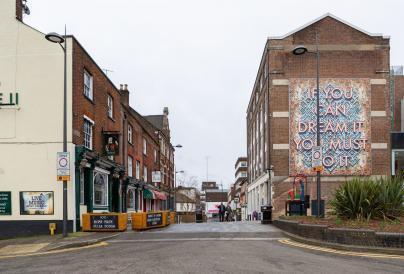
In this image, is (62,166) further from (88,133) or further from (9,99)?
(88,133)

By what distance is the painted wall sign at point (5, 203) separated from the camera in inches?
771

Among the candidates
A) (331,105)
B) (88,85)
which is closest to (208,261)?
(88,85)

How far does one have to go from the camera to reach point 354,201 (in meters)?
14.6

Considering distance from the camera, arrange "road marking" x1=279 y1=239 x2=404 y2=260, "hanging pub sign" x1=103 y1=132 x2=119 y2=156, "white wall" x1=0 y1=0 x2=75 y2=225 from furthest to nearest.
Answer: "hanging pub sign" x1=103 y1=132 x2=119 y2=156 → "white wall" x1=0 y1=0 x2=75 y2=225 → "road marking" x1=279 y1=239 x2=404 y2=260

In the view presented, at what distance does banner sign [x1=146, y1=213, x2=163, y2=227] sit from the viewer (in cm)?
2162

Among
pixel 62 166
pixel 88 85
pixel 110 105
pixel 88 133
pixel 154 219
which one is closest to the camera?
pixel 62 166

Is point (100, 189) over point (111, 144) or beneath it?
beneath

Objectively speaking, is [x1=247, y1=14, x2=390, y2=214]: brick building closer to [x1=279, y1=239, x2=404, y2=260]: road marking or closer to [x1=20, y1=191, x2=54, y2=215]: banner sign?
[x1=20, y1=191, x2=54, y2=215]: banner sign

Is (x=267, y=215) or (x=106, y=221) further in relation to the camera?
(x=267, y=215)

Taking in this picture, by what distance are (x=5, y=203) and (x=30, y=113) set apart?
4.11 metres

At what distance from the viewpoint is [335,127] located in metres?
35.7

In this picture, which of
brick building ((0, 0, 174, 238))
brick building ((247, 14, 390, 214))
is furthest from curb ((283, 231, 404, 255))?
brick building ((247, 14, 390, 214))

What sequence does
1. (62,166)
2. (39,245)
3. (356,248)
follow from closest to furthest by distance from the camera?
(356,248) < (39,245) < (62,166)

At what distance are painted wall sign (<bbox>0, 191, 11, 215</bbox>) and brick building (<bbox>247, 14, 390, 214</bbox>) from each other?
21.5 m
